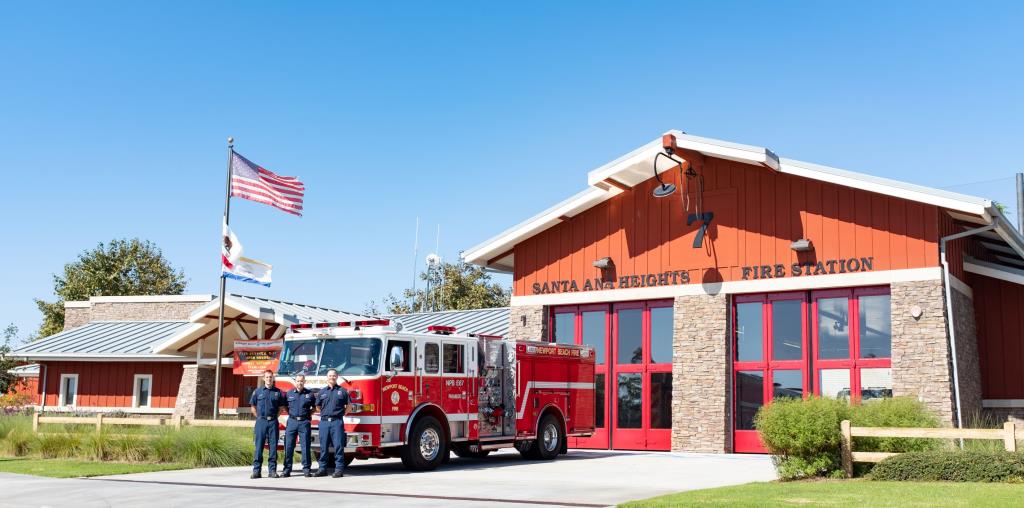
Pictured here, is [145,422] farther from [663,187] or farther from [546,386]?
[663,187]

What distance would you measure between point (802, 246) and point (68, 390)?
30440 millimetres

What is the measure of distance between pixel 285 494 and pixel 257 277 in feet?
45.1

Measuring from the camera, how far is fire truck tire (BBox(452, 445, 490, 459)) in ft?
65.2

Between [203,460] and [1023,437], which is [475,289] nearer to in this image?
[203,460]

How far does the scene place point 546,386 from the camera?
69.6 feet

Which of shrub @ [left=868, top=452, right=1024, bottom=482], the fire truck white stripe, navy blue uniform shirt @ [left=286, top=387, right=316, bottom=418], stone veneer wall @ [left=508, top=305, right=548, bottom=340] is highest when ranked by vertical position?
stone veneer wall @ [left=508, top=305, right=548, bottom=340]

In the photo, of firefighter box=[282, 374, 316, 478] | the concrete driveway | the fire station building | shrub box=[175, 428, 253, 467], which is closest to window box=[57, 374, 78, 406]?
the fire station building

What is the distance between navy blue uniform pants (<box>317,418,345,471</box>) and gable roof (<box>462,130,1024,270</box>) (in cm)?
1055

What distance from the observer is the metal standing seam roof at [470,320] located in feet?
108

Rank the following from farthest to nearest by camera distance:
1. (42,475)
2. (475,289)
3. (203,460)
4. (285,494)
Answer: (475,289), (203,460), (42,475), (285,494)

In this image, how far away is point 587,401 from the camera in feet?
74.6

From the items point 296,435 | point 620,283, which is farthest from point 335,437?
point 620,283

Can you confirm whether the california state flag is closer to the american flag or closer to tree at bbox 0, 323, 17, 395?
the american flag

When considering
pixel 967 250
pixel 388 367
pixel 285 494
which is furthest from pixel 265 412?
pixel 967 250
